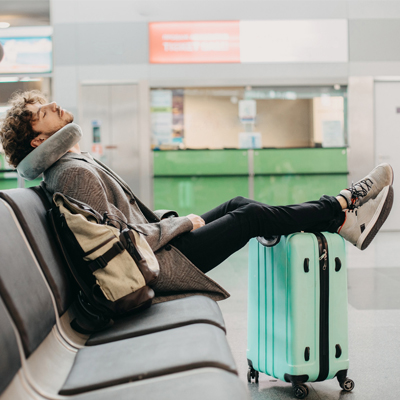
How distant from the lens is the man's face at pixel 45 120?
93.5 inches

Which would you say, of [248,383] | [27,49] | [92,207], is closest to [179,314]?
[92,207]

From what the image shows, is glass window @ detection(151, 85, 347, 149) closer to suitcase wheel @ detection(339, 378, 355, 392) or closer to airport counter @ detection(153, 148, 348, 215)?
airport counter @ detection(153, 148, 348, 215)

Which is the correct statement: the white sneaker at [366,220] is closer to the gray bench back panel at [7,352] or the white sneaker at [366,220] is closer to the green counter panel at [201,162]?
the gray bench back panel at [7,352]

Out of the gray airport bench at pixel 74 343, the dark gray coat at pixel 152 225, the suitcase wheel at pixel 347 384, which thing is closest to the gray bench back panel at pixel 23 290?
the gray airport bench at pixel 74 343

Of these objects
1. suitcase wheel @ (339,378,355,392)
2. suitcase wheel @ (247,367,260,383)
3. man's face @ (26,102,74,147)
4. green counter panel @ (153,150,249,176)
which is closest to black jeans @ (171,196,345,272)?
suitcase wheel @ (247,367,260,383)

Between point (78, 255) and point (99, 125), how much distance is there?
267 inches

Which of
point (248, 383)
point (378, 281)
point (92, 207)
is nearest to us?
point (92, 207)

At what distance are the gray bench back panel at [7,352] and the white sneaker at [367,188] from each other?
1.77 m

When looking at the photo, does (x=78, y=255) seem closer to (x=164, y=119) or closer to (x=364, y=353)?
(x=364, y=353)

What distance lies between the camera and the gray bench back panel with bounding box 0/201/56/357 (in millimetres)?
1279

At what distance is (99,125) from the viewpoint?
327 inches

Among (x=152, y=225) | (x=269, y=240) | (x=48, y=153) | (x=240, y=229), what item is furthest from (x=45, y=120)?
(x=269, y=240)

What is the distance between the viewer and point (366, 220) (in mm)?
2527

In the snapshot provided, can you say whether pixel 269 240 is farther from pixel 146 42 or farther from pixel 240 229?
pixel 146 42
